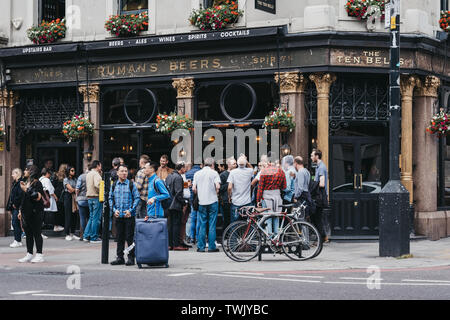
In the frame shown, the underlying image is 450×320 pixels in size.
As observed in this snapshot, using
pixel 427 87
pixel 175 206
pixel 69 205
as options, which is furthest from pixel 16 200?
pixel 427 87

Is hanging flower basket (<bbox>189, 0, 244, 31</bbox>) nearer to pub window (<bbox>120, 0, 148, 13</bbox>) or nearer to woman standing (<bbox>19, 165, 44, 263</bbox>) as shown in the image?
pub window (<bbox>120, 0, 148, 13</bbox>)

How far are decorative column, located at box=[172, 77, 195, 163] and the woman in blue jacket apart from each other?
498cm

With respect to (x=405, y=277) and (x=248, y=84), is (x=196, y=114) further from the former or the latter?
(x=405, y=277)

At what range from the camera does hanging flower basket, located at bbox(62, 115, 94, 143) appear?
66.7 feet

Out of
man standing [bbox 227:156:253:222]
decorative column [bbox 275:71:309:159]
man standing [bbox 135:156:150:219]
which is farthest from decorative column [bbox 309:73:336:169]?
man standing [bbox 135:156:150:219]

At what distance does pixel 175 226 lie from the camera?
16625 mm

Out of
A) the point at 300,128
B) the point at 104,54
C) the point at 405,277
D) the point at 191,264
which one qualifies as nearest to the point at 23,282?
the point at 191,264

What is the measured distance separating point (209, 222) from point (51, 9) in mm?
8817

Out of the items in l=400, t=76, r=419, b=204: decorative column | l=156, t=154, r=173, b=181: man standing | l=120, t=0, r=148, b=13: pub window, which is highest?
l=120, t=0, r=148, b=13: pub window

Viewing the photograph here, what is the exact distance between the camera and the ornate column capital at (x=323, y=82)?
1816 cm

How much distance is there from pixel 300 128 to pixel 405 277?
6.92 m

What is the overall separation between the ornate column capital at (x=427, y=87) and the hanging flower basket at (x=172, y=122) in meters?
5.55

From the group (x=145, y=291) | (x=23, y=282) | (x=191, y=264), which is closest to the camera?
(x=145, y=291)

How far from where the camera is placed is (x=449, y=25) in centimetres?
1928
